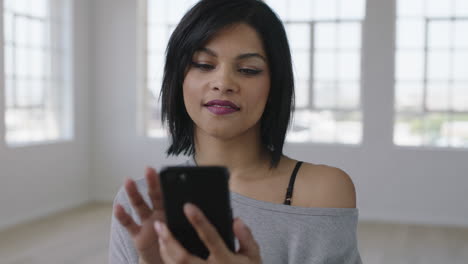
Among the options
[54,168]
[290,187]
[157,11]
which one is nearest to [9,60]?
[54,168]

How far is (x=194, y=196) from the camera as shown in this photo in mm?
710

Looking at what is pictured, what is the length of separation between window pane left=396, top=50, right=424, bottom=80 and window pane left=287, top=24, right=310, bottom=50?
0.98 metres

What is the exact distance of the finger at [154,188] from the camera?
2.34ft

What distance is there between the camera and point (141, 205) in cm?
75

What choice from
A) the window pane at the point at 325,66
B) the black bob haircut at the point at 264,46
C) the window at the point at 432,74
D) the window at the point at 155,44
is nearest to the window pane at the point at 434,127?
the window at the point at 432,74

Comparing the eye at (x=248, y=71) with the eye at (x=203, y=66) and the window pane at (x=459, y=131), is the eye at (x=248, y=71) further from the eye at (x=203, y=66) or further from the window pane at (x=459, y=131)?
the window pane at (x=459, y=131)

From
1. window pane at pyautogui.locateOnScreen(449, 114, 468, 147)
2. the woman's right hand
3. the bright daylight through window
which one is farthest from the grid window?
the woman's right hand

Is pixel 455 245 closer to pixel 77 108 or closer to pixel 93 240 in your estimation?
pixel 93 240

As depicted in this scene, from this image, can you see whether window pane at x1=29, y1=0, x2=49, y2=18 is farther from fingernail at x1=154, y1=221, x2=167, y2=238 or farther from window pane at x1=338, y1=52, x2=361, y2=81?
fingernail at x1=154, y1=221, x2=167, y2=238

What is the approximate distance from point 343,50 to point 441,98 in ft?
3.73

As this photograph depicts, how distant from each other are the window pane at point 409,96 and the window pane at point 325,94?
67 centimetres

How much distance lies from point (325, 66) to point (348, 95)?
40 cm

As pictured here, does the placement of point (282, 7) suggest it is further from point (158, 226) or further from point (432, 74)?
point (158, 226)

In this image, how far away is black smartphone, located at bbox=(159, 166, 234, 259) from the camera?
0.70 m
